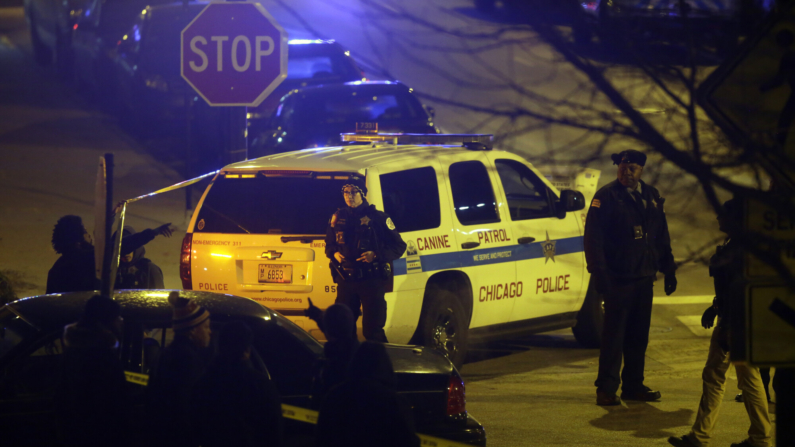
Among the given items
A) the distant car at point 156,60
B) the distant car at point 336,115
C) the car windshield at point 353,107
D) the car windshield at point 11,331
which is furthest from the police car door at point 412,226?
the distant car at point 156,60

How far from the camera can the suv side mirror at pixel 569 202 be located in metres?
8.18

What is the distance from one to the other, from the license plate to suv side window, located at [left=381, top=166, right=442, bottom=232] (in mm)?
971

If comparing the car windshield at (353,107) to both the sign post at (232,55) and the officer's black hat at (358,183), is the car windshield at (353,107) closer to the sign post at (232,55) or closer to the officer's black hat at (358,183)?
the sign post at (232,55)

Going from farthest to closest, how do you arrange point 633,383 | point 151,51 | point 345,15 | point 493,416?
point 151,51
point 633,383
point 493,416
point 345,15

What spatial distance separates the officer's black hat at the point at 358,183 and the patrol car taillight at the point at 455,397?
2.43 meters

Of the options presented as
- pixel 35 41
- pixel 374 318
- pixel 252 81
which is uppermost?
pixel 35 41

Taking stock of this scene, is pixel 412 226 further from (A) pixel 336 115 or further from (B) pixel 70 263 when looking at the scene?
(A) pixel 336 115

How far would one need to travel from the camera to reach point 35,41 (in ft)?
78.9

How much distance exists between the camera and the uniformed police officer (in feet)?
22.5

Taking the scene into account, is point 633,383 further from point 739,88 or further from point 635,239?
point 739,88

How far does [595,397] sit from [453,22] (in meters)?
4.60

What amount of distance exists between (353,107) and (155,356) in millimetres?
10146

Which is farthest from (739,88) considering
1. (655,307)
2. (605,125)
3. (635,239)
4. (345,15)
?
(655,307)

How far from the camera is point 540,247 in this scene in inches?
324
